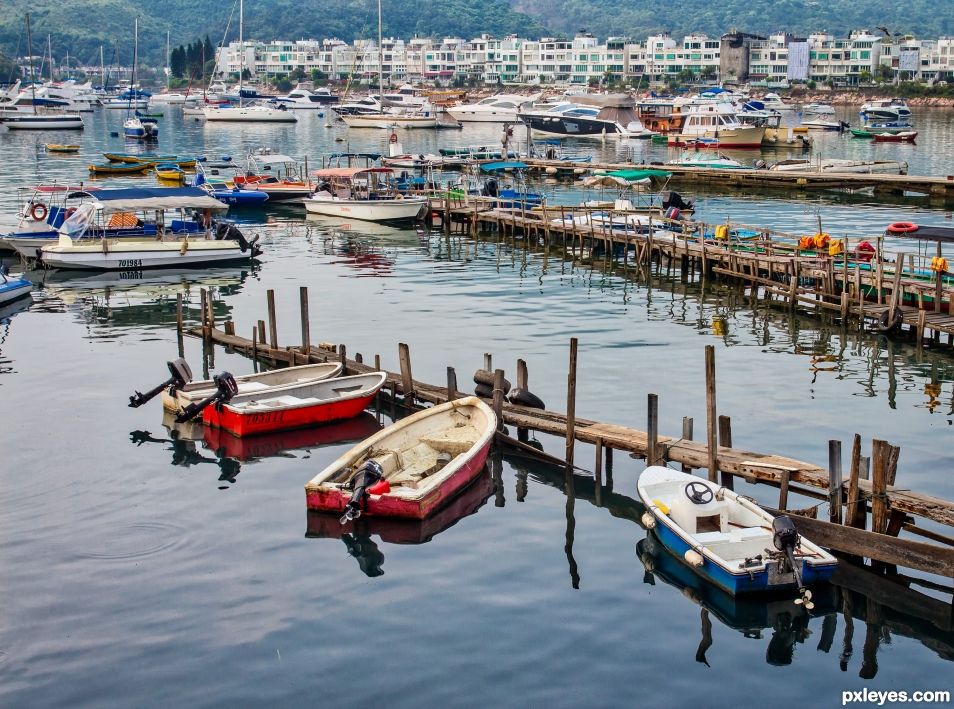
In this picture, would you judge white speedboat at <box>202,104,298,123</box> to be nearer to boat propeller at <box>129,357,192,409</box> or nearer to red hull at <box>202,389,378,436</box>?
boat propeller at <box>129,357,192,409</box>

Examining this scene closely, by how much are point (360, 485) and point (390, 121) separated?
13655 cm

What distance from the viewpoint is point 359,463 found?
25.0 metres

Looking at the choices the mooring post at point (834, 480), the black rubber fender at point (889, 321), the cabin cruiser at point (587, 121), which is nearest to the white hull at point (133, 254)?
the black rubber fender at point (889, 321)

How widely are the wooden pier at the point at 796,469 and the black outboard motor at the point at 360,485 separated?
442cm

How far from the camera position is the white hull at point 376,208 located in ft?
208


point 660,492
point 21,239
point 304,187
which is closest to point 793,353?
point 660,492

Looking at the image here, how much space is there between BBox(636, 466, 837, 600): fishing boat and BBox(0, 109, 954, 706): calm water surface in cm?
50

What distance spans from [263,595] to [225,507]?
14.9 ft

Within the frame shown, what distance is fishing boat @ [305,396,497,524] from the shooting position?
2341 centimetres

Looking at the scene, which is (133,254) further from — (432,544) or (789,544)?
(789,544)

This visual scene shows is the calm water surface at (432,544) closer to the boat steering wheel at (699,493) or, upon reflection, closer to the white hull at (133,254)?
the boat steering wheel at (699,493)

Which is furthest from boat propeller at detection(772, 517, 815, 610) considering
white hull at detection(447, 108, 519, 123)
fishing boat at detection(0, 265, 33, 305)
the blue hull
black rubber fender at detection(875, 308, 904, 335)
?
white hull at detection(447, 108, 519, 123)

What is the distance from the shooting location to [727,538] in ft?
68.0

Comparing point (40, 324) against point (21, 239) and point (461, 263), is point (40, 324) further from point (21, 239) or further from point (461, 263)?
point (461, 263)
